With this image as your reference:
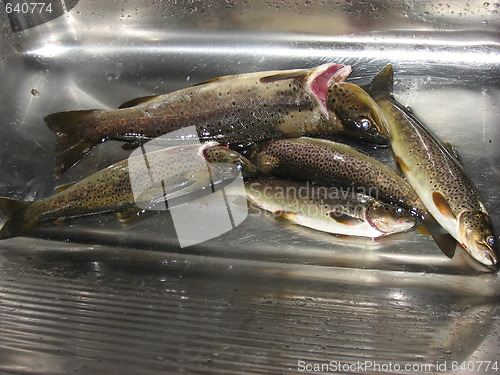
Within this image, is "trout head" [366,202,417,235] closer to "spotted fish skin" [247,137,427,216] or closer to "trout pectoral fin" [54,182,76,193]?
"spotted fish skin" [247,137,427,216]

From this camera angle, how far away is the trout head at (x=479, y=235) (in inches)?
82.0

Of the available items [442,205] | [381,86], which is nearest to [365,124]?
[381,86]

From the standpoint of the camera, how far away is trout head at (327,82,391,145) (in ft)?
6.98

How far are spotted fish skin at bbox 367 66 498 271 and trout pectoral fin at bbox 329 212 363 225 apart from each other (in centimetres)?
38

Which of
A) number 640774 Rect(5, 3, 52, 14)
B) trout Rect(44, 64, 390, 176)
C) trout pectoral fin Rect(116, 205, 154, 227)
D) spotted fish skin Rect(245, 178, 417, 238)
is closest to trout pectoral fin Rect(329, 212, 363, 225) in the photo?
spotted fish skin Rect(245, 178, 417, 238)

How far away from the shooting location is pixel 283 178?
→ 227cm

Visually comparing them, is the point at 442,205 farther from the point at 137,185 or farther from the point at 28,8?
the point at 28,8

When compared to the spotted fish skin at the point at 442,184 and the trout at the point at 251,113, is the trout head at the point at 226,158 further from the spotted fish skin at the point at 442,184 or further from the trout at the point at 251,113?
the spotted fish skin at the point at 442,184

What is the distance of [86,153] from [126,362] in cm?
127

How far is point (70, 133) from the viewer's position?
2.36 meters

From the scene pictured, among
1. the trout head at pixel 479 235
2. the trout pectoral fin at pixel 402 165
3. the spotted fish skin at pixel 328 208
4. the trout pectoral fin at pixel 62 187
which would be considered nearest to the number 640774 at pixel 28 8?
the trout pectoral fin at pixel 62 187

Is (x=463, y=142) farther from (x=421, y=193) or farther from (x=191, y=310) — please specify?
(x=191, y=310)

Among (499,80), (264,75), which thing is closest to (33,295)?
(264,75)

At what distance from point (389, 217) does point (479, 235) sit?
0.43m
